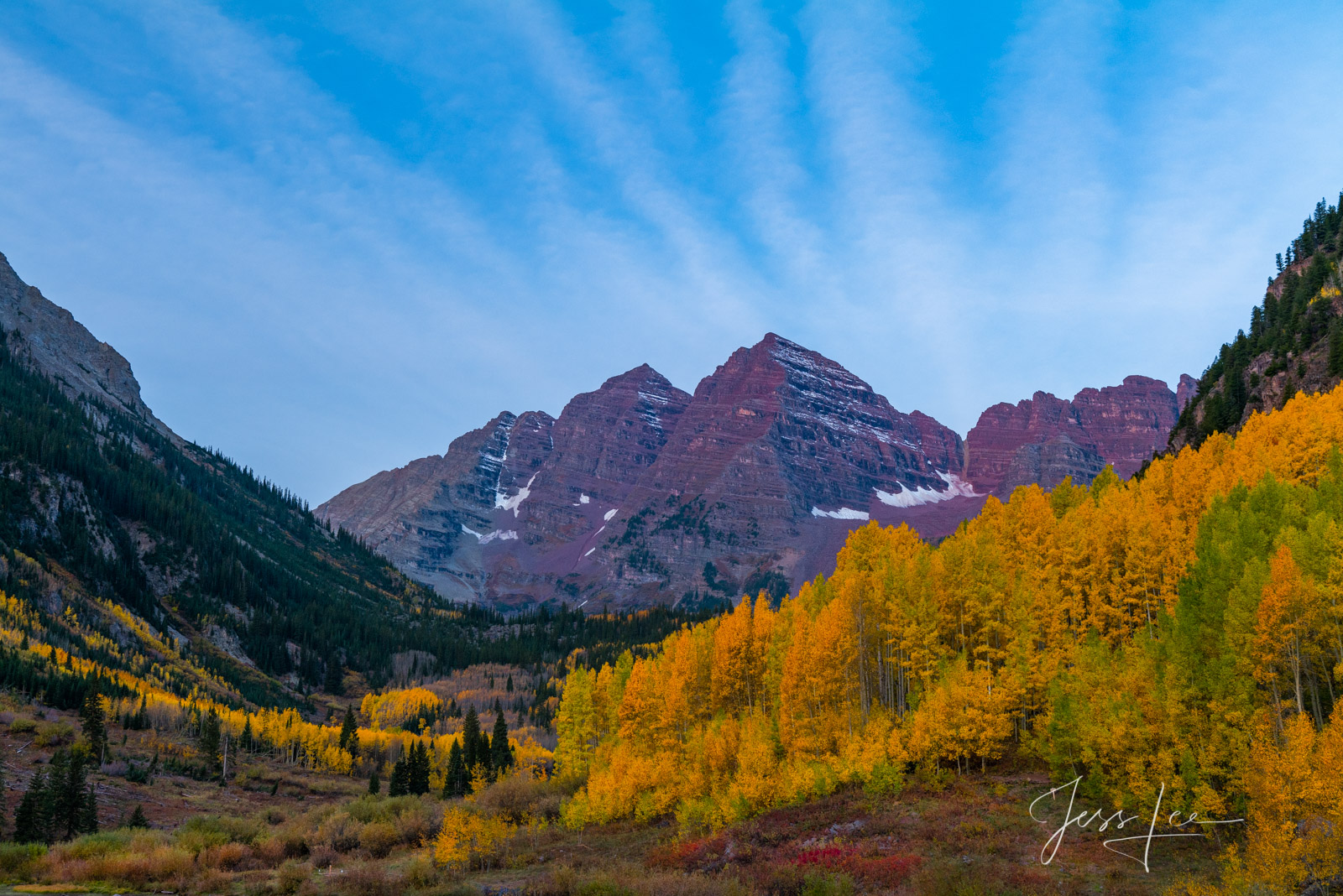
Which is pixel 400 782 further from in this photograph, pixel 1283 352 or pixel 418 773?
pixel 1283 352

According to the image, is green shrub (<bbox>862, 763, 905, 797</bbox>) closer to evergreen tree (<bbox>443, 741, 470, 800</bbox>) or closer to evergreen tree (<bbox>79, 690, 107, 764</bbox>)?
evergreen tree (<bbox>443, 741, 470, 800</bbox>)

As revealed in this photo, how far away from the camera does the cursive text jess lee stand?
3522cm

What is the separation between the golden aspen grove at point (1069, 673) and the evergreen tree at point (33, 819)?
37780 mm

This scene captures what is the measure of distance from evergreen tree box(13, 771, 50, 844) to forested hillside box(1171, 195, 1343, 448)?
11635cm

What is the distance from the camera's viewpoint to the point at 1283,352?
94.2 metres

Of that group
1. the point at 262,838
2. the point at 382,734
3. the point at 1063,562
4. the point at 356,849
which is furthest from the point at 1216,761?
the point at 382,734

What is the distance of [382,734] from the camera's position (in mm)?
165375

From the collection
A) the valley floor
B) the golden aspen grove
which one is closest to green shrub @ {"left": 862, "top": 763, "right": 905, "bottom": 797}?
the golden aspen grove

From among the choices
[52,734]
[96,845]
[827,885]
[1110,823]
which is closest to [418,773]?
[52,734]

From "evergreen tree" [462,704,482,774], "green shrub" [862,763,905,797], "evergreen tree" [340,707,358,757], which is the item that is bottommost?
"evergreen tree" [340,707,358,757]

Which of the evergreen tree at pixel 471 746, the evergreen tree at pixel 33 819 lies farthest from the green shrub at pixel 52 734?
the evergreen tree at pixel 471 746

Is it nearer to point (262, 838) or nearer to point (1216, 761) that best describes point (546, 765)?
point (262, 838)

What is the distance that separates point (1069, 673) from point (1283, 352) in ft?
232

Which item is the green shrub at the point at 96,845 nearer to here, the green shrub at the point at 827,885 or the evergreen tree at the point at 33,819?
the evergreen tree at the point at 33,819
